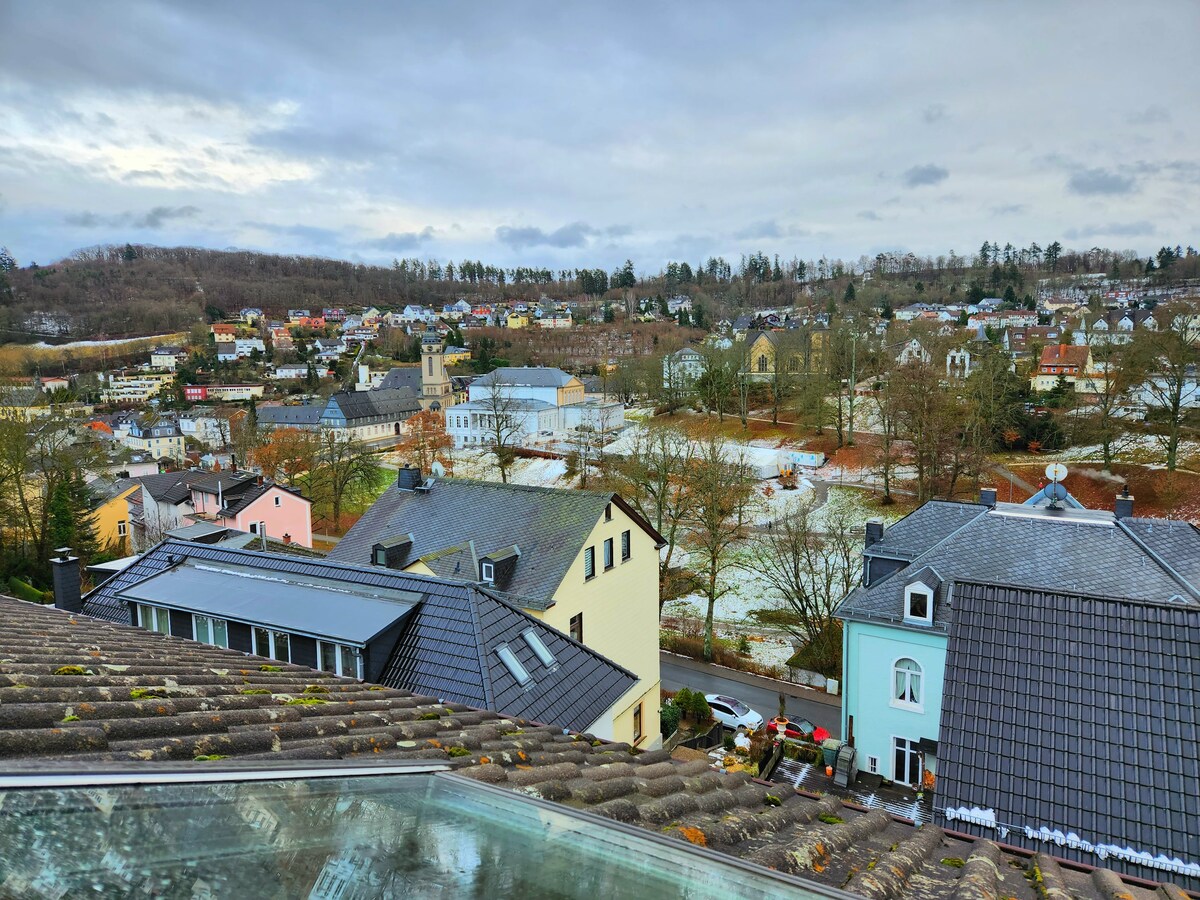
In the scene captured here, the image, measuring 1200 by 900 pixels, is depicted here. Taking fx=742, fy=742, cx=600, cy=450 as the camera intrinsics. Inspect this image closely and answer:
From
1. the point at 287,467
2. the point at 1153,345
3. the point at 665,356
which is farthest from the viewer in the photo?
the point at 665,356

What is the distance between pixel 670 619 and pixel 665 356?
156ft

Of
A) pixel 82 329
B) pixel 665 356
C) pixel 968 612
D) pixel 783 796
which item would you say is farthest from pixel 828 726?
pixel 82 329

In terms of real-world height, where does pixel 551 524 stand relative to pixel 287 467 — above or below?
above

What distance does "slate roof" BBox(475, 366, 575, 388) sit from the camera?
75.2 meters

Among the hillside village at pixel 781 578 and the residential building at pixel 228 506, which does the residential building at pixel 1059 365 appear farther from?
the residential building at pixel 228 506

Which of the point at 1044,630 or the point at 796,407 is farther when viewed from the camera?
the point at 796,407

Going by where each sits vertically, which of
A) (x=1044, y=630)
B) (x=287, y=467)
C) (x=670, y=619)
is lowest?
(x=670, y=619)

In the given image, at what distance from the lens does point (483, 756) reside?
15.8 ft

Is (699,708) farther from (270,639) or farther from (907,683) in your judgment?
(270,639)

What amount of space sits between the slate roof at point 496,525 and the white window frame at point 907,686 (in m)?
6.99

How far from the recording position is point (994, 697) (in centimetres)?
882

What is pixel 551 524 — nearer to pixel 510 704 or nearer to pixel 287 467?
pixel 510 704

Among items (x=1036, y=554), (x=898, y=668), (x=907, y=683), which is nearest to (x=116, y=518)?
(x=898, y=668)

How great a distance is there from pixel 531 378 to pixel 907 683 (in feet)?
208
